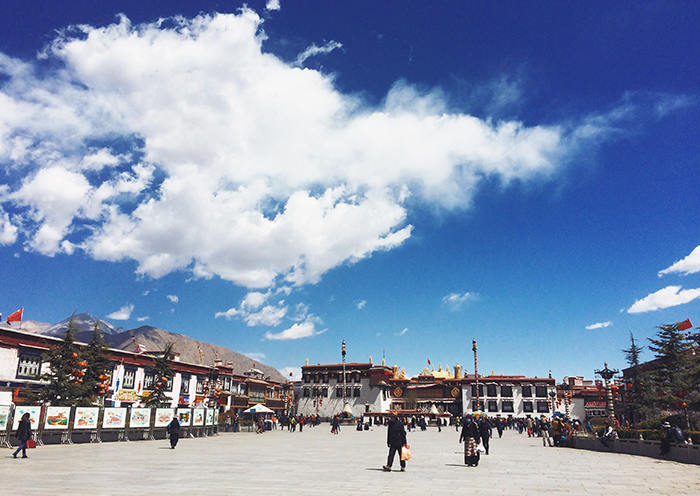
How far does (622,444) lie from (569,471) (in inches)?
455

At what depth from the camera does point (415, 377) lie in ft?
327

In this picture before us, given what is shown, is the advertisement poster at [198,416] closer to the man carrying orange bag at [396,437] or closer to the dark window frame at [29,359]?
the dark window frame at [29,359]

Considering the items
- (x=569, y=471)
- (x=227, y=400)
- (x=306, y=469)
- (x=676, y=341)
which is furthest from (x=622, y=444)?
(x=227, y=400)

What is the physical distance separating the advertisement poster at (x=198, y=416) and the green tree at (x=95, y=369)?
768 cm

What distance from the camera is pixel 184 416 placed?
33500 millimetres

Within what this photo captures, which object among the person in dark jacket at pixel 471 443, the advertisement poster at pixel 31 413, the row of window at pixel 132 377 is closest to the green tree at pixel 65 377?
the row of window at pixel 132 377

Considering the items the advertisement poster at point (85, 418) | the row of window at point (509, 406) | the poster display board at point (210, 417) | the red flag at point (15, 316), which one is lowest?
the row of window at point (509, 406)

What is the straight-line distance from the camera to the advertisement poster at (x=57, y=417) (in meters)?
23.8

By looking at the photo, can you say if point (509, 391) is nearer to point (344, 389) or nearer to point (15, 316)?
point (344, 389)

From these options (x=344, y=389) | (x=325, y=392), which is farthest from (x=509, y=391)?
(x=325, y=392)

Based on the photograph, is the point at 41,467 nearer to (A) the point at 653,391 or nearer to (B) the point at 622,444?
(B) the point at 622,444

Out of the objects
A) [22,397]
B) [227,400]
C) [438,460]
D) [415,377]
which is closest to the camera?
[438,460]

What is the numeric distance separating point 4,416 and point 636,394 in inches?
2429

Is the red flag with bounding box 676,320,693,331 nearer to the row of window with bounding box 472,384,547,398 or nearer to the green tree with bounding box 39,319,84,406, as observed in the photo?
the row of window with bounding box 472,384,547,398
